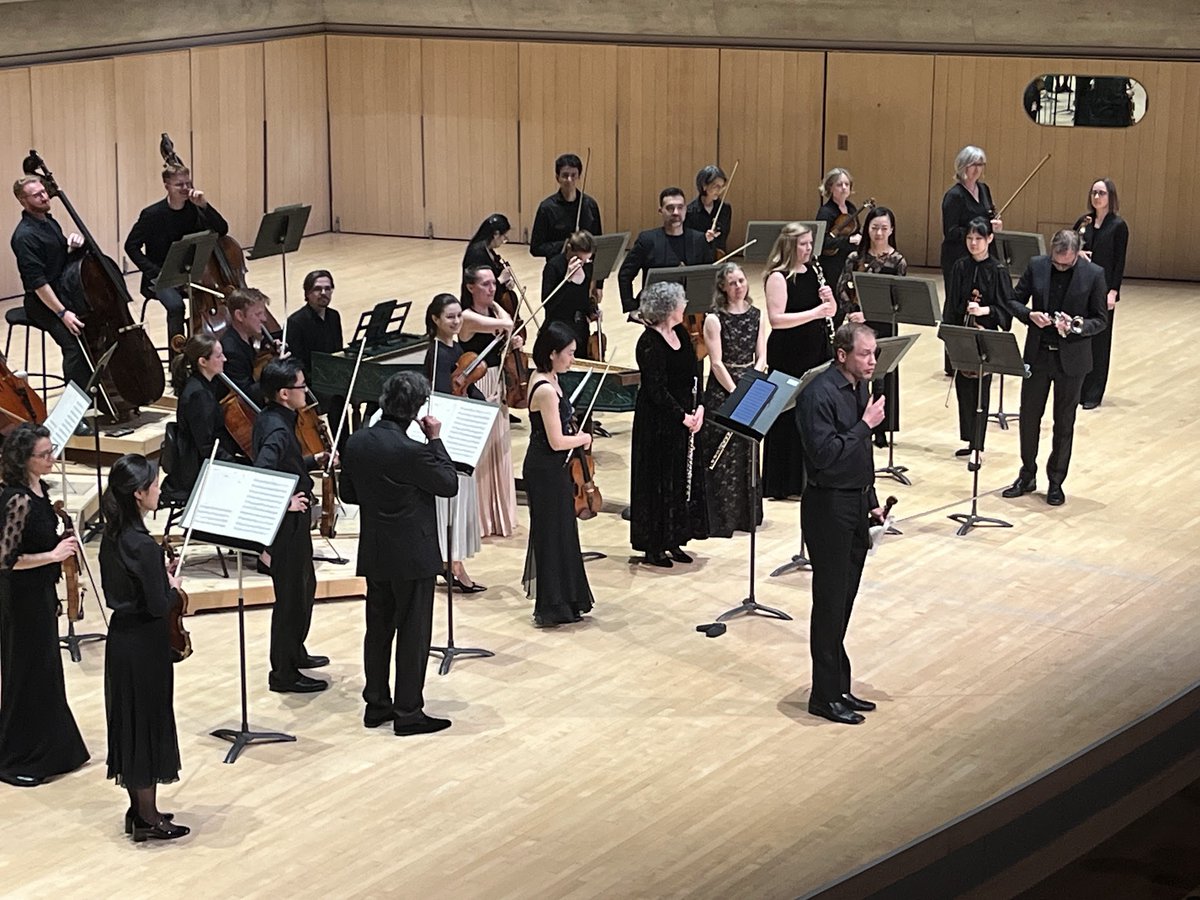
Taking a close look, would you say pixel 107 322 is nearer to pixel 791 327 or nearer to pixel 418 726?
pixel 791 327

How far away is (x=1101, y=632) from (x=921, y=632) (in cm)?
77

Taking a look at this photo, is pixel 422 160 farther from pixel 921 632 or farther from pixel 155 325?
pixel 921 632

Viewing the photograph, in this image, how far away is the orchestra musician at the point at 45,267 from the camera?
10188mm

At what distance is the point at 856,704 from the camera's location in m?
7.28

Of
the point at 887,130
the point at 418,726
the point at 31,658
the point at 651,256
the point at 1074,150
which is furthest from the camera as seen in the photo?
the point at 887,130

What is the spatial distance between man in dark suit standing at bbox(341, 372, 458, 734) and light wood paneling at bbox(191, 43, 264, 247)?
35.1ft

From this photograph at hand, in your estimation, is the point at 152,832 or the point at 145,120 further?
the point at 145,120

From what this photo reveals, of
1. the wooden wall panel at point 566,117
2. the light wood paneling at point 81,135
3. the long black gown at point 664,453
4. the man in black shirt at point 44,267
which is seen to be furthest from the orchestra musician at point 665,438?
the wooden wall panel at point 566,117

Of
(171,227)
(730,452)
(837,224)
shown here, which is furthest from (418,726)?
(837,224)

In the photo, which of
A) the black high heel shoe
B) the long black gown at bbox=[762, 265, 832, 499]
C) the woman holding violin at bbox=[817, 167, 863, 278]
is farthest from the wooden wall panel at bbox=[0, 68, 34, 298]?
the black high heel shoe

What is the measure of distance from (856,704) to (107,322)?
508 cm

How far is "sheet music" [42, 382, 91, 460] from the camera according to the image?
7.29 m

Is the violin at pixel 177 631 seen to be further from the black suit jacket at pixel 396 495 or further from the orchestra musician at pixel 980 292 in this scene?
the orchestra musician at pixel 980 292

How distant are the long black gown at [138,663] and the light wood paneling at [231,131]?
37.5 feet
